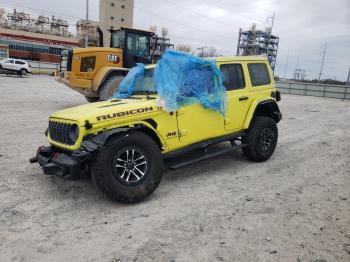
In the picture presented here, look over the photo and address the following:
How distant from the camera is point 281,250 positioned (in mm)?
3266

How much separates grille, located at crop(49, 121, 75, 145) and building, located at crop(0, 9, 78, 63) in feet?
140

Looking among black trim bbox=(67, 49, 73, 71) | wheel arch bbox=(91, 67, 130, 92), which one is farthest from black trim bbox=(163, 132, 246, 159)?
black trim bbox=(67, 49, 73, 71)

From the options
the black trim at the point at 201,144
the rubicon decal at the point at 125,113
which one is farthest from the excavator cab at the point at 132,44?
the rubicon decal at the point at 125,113

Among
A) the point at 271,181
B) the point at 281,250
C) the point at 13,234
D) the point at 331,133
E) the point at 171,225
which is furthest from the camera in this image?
A: the point at 331,133

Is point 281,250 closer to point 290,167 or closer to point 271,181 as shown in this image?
point 271,181

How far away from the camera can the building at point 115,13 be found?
217 feet

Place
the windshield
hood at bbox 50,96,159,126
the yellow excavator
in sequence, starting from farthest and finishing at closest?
the yellow excavator → the windshield → hood at bbox 50,96,159,126

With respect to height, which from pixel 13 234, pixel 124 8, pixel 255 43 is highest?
pixel 124 8

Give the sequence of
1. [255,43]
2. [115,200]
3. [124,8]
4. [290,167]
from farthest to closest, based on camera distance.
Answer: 1. [124,8]
2. [255,43]
3. [290,167]
4. [115,200]

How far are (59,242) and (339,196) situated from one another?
4022 millimetres

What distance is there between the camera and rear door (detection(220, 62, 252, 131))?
5609 millimetres

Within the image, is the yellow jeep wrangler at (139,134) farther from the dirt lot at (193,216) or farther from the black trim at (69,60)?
the black trim at (69,60)

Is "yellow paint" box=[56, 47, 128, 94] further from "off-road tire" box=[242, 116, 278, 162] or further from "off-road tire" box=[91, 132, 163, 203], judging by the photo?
"off-road tire" box=[91, 132, 163, 203]

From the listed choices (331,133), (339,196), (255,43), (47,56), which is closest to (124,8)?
(47,56)
